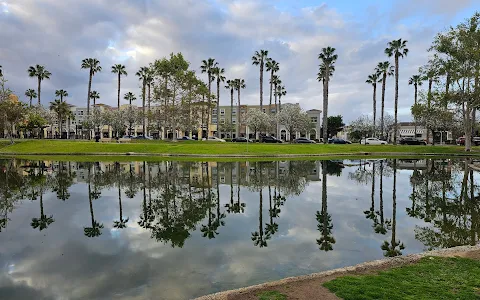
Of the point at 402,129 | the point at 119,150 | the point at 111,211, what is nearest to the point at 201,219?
the point at 111,211

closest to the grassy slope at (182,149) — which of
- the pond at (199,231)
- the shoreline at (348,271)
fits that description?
the pond at (199,231)

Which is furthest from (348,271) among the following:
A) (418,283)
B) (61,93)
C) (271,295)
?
(61,93)

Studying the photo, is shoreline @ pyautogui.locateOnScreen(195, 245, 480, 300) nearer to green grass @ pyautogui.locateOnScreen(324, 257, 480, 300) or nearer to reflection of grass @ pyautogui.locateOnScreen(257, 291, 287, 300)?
reflection of grass @ pyautogui.locateOnScreen(257, 291, 287, 300)

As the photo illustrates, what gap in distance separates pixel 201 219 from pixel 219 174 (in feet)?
47.0

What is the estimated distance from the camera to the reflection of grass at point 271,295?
20.5 feet

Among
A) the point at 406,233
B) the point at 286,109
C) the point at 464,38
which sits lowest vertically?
the point at 406,233

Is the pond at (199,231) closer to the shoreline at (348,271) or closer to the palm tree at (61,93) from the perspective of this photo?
the shoreline at (348,271)

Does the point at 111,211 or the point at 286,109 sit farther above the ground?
the point at 286,109

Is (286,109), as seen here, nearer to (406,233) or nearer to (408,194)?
(408,194)

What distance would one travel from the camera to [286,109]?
88062mm

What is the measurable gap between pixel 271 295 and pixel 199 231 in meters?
5.82

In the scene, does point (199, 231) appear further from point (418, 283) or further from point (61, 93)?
point (61, 93)

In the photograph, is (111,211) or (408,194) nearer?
(111,211)

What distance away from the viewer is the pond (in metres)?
7.93
